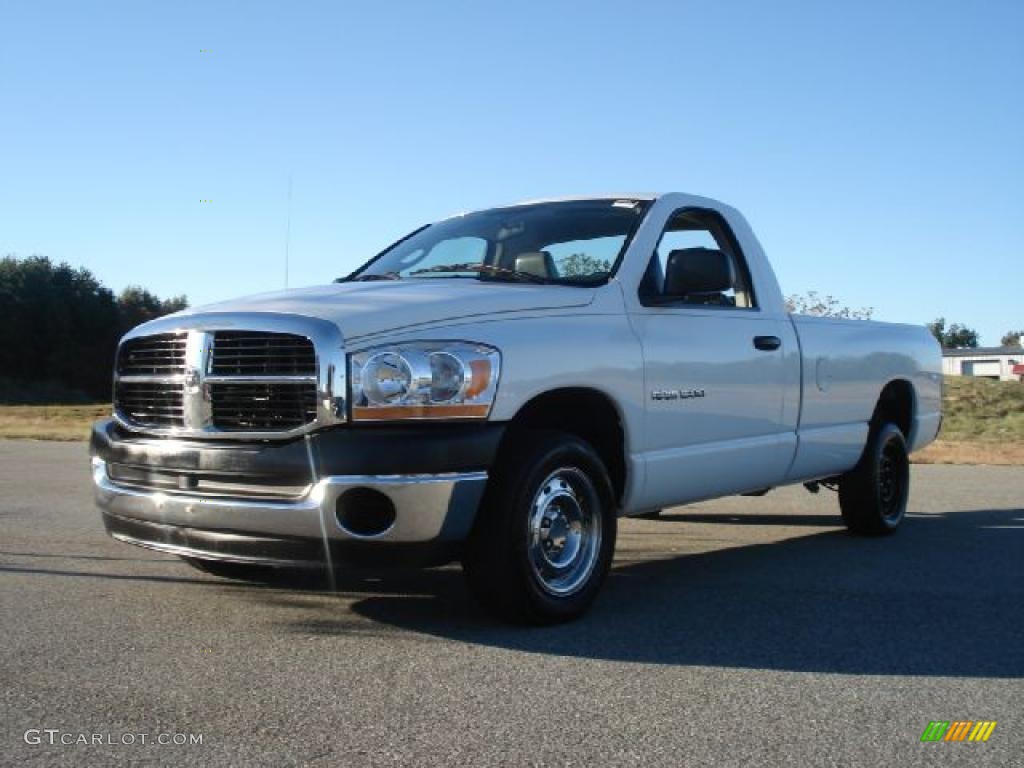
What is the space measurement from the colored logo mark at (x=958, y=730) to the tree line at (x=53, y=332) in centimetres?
6982

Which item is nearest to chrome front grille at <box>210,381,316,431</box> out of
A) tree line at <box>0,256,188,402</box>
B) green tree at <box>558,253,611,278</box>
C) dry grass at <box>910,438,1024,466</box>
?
green tree at <box>558,253,611,278</box>

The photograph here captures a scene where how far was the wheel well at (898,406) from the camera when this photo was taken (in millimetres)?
8320

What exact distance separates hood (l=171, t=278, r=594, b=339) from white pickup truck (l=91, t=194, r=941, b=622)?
0.5 inches

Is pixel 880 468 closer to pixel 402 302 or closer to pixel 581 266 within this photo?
pixel 581 266

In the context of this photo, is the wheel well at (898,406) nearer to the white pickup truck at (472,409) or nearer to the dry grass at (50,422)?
the white pickup truck at (472,409)

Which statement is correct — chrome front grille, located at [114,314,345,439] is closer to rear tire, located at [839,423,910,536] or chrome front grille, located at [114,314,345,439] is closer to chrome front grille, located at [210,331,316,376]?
chrome front grille, located at [210,331,316,376]

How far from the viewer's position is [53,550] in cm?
697

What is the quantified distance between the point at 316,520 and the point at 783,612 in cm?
229

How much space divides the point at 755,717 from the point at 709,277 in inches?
105

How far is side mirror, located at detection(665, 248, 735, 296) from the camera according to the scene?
5.73 metres

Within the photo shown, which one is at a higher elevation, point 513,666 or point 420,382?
point 420,382

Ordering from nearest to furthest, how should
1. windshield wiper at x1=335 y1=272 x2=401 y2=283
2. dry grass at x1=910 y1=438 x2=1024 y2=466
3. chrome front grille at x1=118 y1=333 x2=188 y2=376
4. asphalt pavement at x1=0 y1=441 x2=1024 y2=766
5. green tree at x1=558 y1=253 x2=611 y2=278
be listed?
asphalt pavement at x1=0 y1=441 x2=1024 y2=766 → chrome front grille at x1=118 y1=333 x2=188 y2=376 → green tree at x1=558 y1=253 x2=611 y2=278 → windshield wiper at x1=335 y1=272 x2=401 y2=283 → dry grass at x1=910 y1=438 x2=1024 y2=466

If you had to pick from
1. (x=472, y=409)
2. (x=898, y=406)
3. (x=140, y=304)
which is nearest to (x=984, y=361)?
(x=140, y=304)

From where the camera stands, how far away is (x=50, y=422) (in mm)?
28641
